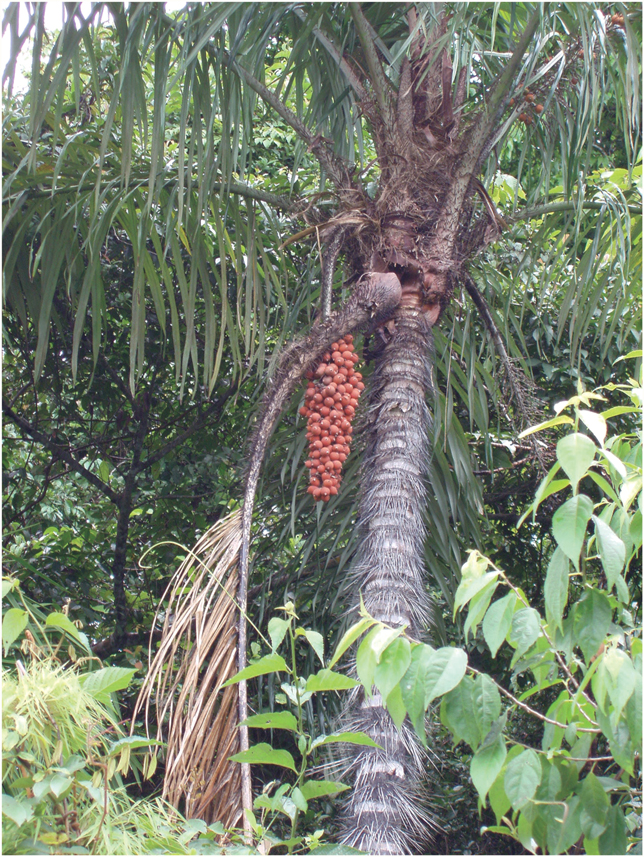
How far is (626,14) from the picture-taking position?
189 cm

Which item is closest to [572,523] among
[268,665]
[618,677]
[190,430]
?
[618,677]

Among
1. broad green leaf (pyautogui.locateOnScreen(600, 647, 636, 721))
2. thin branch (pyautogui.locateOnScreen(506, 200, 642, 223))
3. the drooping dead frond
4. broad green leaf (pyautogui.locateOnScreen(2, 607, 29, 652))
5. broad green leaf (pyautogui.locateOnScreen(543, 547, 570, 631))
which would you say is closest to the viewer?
broad green leaf (pyautogui.locateOnScreen(600, 647, 636, 721))

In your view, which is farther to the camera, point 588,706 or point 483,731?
point 588,706

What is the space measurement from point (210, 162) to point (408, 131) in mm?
594

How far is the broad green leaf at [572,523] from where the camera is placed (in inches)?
35.4

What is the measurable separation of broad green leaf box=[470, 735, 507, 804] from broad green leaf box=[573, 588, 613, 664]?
18 centimetres

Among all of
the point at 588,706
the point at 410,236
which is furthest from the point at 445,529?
the point at 588,706

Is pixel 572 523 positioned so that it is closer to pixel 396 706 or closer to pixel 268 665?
pixel 396 706

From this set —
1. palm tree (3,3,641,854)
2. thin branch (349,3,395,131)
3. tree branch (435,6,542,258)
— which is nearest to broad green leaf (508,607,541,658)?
palm tree (3,3,641,854)

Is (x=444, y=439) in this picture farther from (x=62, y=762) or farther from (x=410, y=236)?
(x=62, y=762)

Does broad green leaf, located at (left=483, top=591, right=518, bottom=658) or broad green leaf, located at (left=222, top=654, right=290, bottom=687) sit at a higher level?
broad green leaf, located at (left=483, top=591, right=518, bottom=658)

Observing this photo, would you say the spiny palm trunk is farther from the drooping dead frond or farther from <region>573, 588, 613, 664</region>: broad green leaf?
<region>573, 588, 613, 664</region>: broad green leaf

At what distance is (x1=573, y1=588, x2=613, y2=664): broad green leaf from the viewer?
3.15 ft

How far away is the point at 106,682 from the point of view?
114 centimetres
